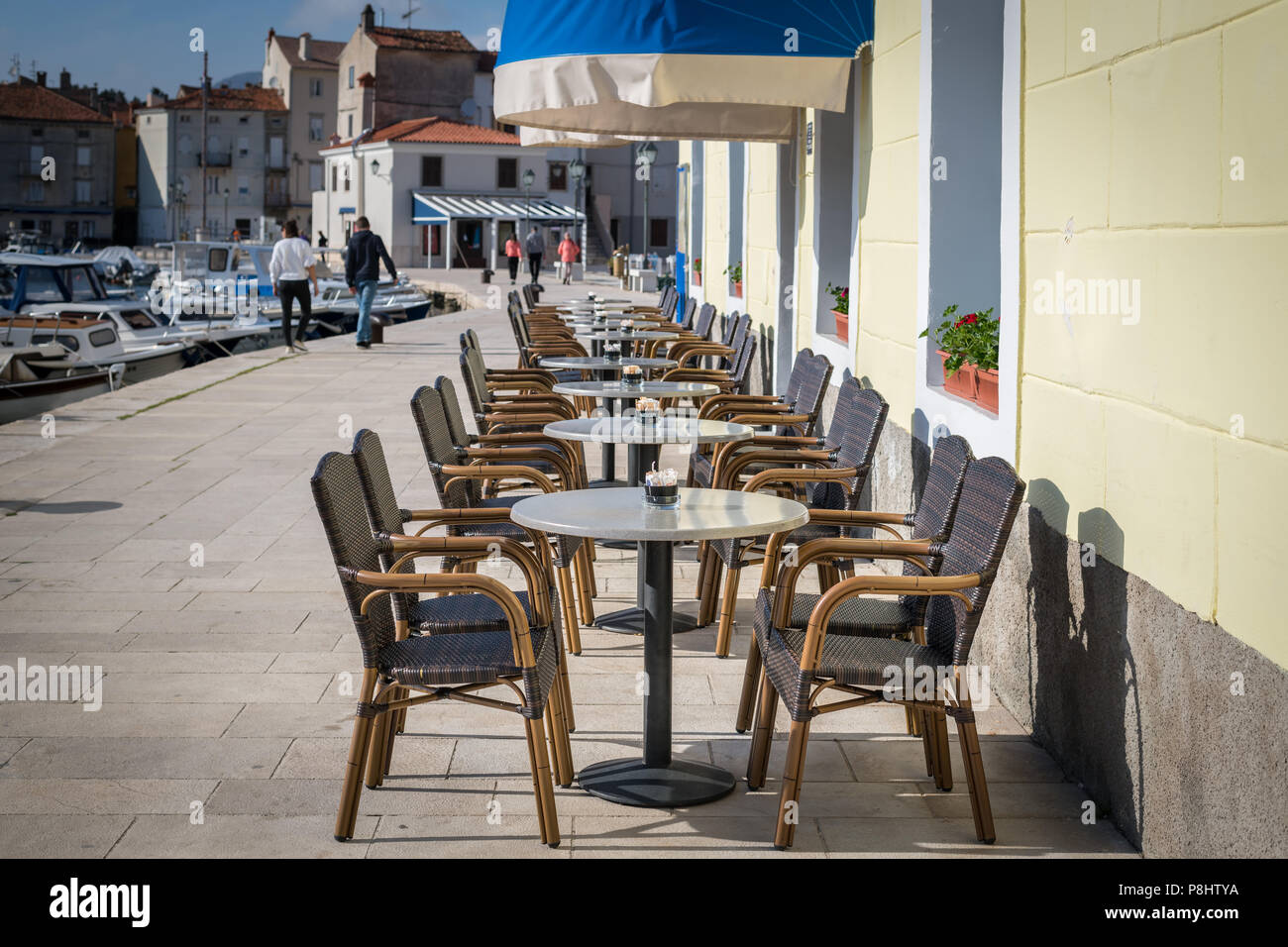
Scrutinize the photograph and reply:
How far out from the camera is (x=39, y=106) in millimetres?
89750

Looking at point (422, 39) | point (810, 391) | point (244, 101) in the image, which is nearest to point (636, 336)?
point (810, 391)

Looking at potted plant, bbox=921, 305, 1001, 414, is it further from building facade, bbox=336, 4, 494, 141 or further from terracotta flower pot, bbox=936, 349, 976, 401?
building facade, bbox=336, 4, 494, 141

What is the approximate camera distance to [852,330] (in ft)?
26.7

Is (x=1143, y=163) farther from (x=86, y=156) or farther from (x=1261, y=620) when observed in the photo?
(x=86, y=156)

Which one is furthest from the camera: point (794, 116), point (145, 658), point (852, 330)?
point (794, 116)

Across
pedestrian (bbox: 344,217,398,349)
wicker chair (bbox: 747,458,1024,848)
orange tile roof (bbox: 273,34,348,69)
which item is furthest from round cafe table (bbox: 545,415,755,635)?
orange tile roof (bbox: 273,34,348,69)

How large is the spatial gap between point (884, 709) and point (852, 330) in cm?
356

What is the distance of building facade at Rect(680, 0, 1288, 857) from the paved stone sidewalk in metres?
0.41

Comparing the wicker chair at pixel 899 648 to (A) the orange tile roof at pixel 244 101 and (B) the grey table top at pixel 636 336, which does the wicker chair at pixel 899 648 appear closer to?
(B) the grey table top at pixel 636 336

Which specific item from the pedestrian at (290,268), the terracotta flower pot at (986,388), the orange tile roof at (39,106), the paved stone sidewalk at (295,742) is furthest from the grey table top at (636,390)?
the orange tile roof at (39,106)

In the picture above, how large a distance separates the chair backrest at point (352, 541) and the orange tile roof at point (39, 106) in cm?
9444

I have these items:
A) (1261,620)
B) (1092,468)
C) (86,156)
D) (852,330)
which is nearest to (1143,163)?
(1092,468)

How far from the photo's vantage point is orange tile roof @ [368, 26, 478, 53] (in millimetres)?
69625

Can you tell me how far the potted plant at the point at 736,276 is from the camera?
49.1 feet
